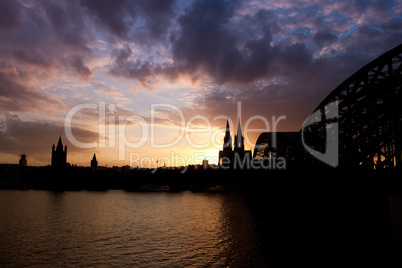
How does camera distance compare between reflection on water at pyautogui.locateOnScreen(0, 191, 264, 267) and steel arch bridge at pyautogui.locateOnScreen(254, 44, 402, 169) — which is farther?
reflection on water at pyautogui.locateOnScreen(0, 191, 264, 267)

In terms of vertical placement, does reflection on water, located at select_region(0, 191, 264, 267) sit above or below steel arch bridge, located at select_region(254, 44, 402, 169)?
below

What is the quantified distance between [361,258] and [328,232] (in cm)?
828

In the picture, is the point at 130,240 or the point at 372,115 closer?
the point at 372,115

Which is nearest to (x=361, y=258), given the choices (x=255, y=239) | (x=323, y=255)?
(x=323, y=255)

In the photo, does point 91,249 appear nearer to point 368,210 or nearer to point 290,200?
point 368,210

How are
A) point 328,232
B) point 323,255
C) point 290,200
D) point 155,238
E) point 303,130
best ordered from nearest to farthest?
point 323,255, point 328,232, point 155,238, point 303,130, point 290,200

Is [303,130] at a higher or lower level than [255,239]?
higher

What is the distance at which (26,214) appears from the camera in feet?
190

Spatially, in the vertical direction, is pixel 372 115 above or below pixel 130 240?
above

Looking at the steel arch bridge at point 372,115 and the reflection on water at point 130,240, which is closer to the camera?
the steel arch bridge at point 372,115

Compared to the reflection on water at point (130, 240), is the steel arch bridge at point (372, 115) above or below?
above

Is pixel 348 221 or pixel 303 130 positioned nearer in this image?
pixel 348 221

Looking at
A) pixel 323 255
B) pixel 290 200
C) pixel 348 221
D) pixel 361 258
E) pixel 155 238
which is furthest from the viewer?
pixel 290 200

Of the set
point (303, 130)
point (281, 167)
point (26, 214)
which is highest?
point (303, 130)
